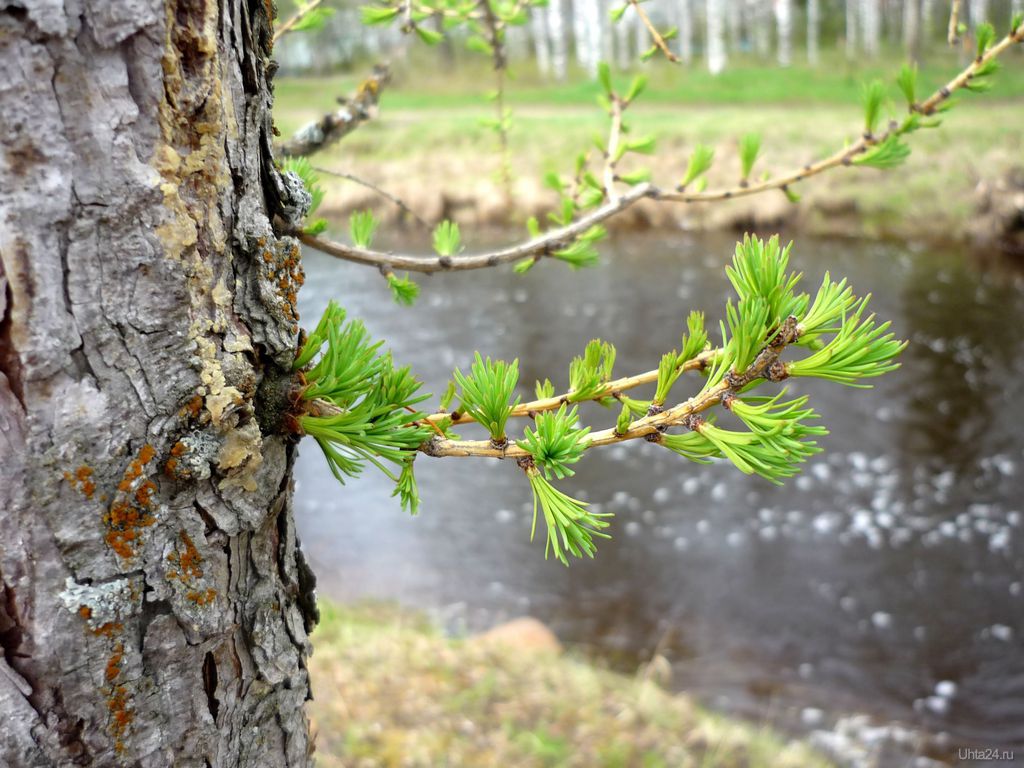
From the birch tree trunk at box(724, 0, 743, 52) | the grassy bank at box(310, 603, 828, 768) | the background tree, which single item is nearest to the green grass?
the birch tree trunk at box(724, 0, 743, 52)

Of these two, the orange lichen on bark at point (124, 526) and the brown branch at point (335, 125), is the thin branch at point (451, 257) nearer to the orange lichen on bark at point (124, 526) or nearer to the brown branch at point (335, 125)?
the brown branch at point (335, 125)

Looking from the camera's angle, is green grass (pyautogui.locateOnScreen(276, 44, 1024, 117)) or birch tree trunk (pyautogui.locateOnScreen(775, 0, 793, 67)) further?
birch tree trunk (pyautogui.locateOnScreen(775, 0, 793, 67))

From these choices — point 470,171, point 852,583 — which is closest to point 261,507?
point 852,583

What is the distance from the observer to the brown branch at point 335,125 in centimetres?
142

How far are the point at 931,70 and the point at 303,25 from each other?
2283 centimetres

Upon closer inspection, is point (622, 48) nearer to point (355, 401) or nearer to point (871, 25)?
point (871, 25)

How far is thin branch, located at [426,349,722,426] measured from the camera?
821mm

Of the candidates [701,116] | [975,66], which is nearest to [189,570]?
[975,66]

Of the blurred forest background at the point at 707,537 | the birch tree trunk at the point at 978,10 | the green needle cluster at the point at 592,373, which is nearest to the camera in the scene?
the green needle cluster at the point at 592,373

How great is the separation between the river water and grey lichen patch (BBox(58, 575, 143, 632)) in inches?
163

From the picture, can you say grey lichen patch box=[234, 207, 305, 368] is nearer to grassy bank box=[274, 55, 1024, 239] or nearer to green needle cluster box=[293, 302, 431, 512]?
green needle cluster box=[293, 302, 431, 512]

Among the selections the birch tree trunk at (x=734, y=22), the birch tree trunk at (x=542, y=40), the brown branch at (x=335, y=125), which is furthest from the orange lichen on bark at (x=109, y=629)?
the birch tree trunk at (x=734, y=22)

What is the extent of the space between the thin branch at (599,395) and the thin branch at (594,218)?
34 centimetres

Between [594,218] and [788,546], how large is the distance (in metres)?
5.07
